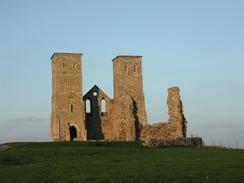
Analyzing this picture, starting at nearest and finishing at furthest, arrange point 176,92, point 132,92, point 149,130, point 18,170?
point 18,170 → point 176,92 → point 149,130 → point 132,92

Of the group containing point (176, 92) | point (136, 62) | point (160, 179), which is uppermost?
point (136, 62)

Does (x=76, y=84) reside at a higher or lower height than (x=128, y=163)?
higher

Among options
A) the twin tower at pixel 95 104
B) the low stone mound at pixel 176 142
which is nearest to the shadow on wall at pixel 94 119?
the twin tower at pixel 95 104

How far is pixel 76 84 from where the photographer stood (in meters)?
64.2

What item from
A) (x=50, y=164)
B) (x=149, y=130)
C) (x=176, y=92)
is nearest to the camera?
(x=50, y=164)

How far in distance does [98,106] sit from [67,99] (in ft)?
15.0

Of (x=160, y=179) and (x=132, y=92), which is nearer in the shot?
(x=160, y=179)

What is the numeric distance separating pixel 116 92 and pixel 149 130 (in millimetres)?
7300

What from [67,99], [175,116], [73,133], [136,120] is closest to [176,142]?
[175,116]

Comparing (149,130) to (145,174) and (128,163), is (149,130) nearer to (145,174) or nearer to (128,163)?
(128,163)

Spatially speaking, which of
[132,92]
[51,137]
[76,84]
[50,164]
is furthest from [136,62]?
[50,164]

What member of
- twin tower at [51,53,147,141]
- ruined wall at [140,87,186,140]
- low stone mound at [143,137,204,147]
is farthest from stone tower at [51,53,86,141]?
low stone mound at [143,137,204,147]

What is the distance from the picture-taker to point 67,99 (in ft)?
208

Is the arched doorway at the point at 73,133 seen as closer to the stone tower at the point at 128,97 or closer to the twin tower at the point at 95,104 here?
the twin tower at the point at 95,104
